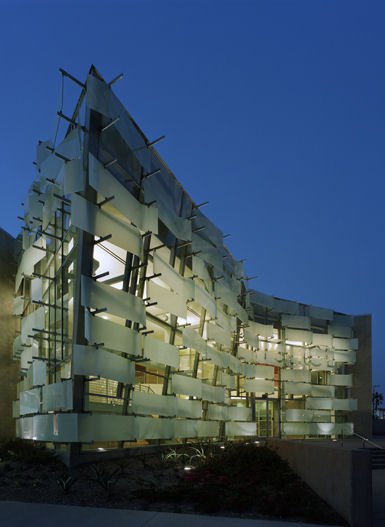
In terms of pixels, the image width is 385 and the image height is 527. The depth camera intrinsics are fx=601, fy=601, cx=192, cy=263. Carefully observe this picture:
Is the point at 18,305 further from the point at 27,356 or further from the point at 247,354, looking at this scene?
the point at 247,354

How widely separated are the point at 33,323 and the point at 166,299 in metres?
4.84

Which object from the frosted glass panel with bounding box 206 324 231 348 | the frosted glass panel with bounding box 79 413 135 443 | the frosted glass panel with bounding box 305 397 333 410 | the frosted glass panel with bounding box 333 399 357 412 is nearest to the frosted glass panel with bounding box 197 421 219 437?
the frosted glass panel with bounding box 206 324 231 348

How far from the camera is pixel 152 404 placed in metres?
18.8

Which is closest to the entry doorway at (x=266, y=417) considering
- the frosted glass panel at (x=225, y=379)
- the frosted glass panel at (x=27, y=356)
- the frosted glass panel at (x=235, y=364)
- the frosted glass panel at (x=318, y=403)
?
the frosted glass panel at (x=318, y=403)

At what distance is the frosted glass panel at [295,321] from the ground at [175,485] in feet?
64.2

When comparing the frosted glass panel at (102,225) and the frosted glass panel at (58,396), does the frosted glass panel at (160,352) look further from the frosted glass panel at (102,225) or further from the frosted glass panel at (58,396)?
the frosted glass panel at (58,396)

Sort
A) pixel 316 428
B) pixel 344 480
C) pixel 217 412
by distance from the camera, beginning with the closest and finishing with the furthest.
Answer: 1. pixel 344 480
2. pixel 217 412
3. pixel 316 428

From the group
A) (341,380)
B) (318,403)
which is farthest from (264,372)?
(341,380)

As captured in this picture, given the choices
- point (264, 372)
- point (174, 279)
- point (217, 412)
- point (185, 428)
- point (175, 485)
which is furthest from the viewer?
point (264, 372)

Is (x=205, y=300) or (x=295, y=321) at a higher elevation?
(x=205, y=300)

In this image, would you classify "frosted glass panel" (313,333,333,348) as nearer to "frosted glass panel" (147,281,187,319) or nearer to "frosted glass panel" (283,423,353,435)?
"frosted glass panel" (283,423,353,435)

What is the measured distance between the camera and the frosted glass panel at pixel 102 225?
15.6m

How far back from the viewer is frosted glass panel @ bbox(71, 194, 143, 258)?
15648mm

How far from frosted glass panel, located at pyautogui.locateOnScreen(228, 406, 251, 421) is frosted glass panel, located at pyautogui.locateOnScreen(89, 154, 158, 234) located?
13.9 m
